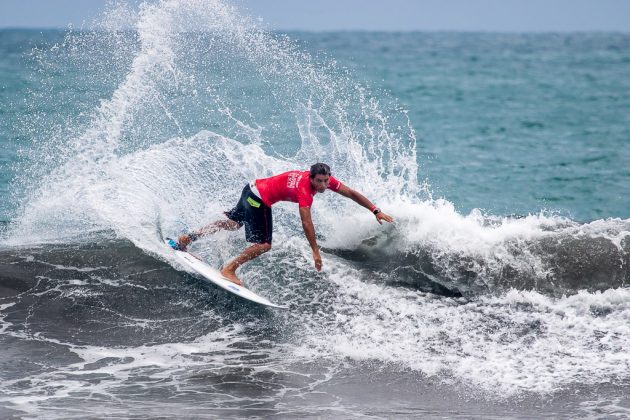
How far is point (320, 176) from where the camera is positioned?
30.9 feet

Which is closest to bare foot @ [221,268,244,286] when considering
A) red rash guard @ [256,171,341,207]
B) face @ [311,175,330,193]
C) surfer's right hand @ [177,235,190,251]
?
surfer's right hand @ [177,235,190,251]

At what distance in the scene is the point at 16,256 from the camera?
10906 millimetres

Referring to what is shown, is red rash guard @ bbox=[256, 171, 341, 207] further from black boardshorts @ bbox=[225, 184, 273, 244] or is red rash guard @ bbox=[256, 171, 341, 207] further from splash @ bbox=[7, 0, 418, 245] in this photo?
splash @ bbox=[7, 0, 418, 245]

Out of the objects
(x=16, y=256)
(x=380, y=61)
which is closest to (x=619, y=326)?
(x=16, y=256)

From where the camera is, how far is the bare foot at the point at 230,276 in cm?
986

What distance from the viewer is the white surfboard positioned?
9.54 m

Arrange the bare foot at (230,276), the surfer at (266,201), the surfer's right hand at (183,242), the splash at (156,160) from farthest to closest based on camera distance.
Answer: the splash at (156,160) < the surfer's right hand at (183,242) < the bare foot at (230,276) < the surfer at (266,201)

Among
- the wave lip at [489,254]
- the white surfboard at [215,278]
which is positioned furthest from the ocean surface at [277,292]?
the white surfboard at [215,278]

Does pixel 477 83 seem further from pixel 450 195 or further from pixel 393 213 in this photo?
pixel 393 213

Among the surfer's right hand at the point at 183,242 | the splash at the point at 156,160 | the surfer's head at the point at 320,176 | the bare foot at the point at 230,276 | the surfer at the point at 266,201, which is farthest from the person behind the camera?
the splash at the point at 156,160

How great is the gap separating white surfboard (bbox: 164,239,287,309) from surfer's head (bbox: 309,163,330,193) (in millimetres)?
1412

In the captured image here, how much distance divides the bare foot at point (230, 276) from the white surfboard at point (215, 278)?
0.04 m

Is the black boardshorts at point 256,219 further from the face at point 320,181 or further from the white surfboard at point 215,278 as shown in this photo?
the face at point 320,181

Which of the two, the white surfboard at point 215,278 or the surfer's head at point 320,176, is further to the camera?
the white surfboard at point 215,278
